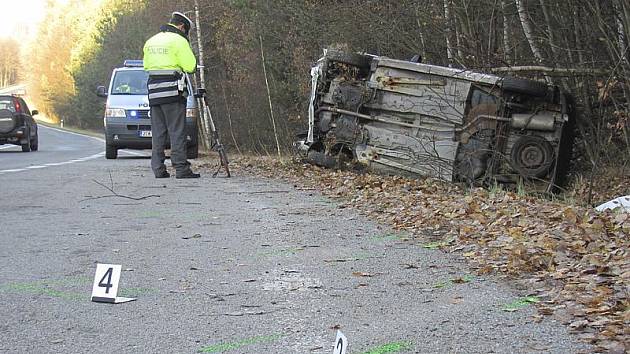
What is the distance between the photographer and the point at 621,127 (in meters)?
10.6

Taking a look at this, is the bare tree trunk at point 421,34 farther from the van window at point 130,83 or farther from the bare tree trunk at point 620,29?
the van window at point 130,83

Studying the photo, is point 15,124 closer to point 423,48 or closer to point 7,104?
point 7,104

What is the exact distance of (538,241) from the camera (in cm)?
559

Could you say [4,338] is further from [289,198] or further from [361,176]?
[361,176]

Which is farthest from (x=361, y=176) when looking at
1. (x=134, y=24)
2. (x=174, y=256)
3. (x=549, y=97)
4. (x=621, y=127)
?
(x=134, y=24)

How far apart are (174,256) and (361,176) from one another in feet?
19.7

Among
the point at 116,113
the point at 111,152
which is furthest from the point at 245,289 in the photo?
the point at 111,152

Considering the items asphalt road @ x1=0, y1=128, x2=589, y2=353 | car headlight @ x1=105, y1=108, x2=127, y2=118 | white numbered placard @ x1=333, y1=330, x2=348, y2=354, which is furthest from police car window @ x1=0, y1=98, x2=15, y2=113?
white numbered placard @ x1=333, y1=330, x2=348, y2=354

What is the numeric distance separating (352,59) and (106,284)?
776 centimetres

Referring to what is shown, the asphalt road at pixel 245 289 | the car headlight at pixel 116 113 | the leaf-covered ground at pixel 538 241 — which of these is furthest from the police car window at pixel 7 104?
the asphalt road at pixel 245 289

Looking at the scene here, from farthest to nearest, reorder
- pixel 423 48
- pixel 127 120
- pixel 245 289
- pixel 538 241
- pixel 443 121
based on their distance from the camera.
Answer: pixel 127 120
pixel 423 48
pixel 443 121
pixel 538 241
pixel 245 289

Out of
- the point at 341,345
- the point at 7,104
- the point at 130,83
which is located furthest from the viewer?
the point at 7,104

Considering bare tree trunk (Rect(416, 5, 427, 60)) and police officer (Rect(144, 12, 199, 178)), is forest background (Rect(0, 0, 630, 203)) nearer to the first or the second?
bare tree trunk (Rect(416, 5, 427, 60))

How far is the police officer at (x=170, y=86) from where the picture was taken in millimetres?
11367
